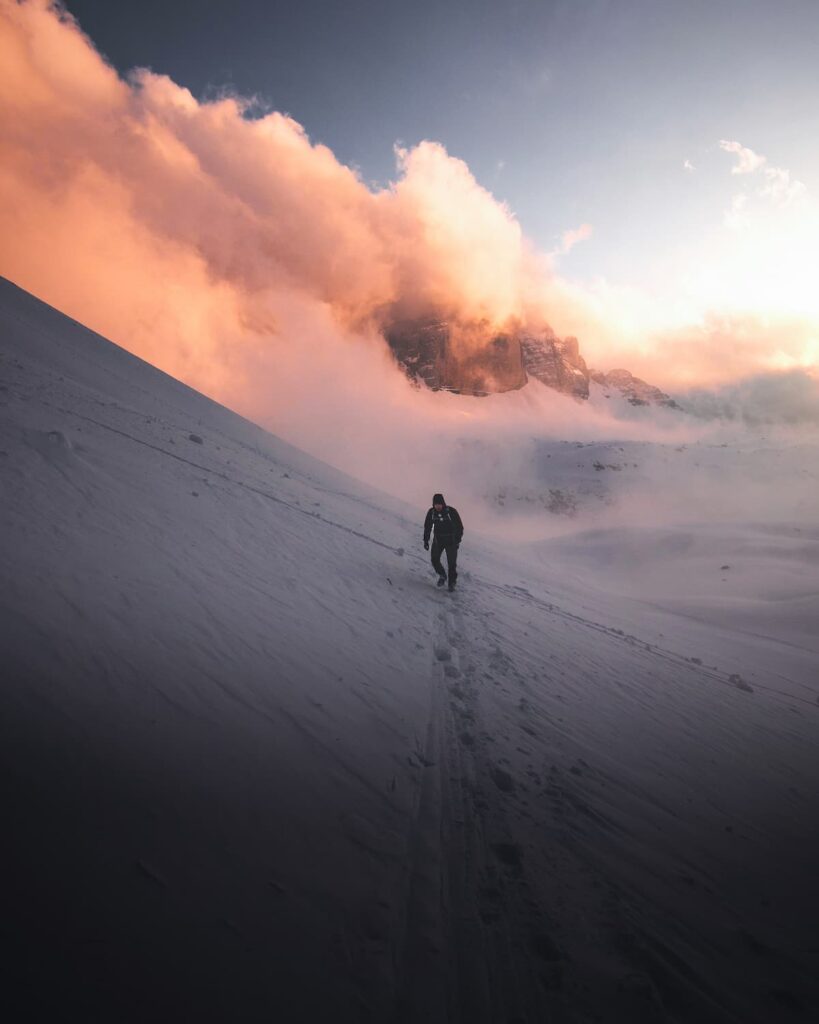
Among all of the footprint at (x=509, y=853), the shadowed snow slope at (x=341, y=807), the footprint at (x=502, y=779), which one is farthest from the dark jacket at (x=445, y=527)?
the footprint at (x=509, y=853)

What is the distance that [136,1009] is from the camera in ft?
5.00

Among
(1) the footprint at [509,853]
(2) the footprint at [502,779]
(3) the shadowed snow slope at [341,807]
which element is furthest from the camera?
(2) the footprint at [502,779]

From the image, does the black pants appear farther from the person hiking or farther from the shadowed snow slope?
the shadowed snow slope

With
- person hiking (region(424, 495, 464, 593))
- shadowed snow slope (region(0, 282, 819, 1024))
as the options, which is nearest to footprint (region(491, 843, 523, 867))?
shadowed snow slope (region(0, 282, 819, 1024))

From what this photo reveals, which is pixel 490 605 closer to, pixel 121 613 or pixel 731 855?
pixel 731 855

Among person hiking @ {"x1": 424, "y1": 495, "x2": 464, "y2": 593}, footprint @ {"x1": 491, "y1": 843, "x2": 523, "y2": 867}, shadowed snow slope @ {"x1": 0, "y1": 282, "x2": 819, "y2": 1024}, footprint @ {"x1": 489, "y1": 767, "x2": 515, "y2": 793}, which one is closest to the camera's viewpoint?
shadowed snow slope @ {"x1": 0, "y1": 282, "x2": 819, "y2": 1024}

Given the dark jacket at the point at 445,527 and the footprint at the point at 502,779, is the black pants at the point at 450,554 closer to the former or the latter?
the dark jacket at the point at 445,527

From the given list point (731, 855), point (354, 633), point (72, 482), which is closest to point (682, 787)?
point (731, 855)

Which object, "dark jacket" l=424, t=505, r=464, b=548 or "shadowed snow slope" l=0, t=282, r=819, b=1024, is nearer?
"shadowed snow slope" l=0, t=282, r=819, b=1024

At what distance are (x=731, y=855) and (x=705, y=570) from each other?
84.2 ft

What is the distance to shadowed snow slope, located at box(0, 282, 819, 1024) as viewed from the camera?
70.6 inches

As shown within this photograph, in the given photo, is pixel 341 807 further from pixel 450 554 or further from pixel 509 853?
pixel 450 554

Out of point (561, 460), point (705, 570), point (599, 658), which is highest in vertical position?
point (561, 460)

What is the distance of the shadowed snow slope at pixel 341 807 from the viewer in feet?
5.89
